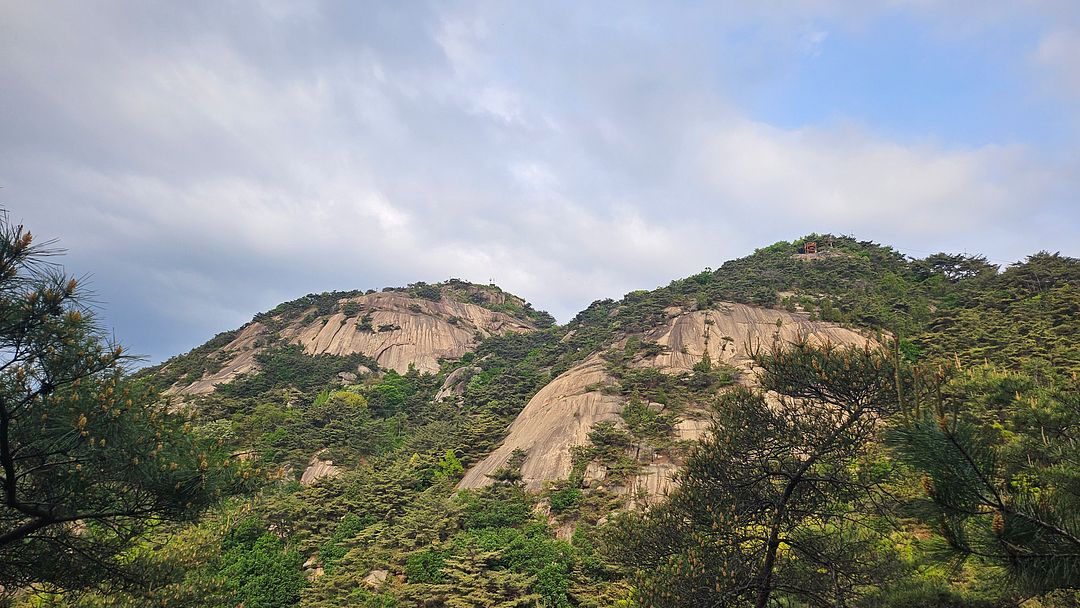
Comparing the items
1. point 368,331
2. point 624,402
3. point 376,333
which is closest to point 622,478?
point 624,402

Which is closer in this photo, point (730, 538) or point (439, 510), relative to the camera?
point (730, 538)

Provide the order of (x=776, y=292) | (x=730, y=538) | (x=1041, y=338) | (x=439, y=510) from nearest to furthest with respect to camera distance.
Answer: (x=730, y=538), (x=439, y=510), (x=1041, y=338), (x=776, y=292)

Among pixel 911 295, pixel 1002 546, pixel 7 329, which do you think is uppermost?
pixel 911 295

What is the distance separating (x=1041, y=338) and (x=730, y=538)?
30224 millimetres

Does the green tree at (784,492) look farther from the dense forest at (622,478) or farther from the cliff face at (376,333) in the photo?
the cliff face at (376,333)

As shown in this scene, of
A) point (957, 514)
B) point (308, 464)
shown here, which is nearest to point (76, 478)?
point (957, 514)

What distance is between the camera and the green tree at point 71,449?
555cm

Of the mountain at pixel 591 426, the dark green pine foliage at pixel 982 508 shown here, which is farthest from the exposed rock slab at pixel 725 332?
the dark green pine foliage at pixel 982 508

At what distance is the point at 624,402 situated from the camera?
30281mm

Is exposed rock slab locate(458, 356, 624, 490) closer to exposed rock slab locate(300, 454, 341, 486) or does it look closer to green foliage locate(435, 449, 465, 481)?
green foliage locate(435, 449, 465, 481)

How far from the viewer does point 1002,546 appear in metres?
3.76

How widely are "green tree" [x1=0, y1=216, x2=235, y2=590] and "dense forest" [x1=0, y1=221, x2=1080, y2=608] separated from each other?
32 millimetres

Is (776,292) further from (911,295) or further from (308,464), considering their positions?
(308,464)

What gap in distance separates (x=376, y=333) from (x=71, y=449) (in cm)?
6088
